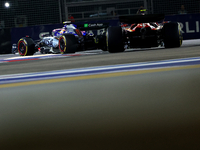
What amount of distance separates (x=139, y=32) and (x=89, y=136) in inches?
216

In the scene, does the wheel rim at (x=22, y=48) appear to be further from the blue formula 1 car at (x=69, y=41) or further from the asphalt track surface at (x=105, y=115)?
the asphalt track surface at (x=105, y=115)

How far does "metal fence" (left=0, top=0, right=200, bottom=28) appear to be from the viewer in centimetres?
1284

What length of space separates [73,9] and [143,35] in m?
7.72

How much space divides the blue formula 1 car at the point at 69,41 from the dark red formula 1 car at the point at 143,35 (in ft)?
4.05

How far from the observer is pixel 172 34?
240 inches

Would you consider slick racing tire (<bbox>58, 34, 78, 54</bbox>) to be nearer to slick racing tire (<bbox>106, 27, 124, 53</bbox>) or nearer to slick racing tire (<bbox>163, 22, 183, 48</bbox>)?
slick racing tire (<bbox>106, 27, 124, 53</bbox>)

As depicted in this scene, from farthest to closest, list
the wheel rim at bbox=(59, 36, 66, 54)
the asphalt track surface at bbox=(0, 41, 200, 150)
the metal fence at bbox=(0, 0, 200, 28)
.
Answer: the metal fence at bbox=(0, 0, 200, 28) → the wheel rim at bbox=(59, 36, 66, 54) → the asphalt track surface at bbox=(0, 41, 200, 150)

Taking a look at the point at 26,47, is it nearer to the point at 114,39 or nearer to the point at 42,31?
the point at 114,39

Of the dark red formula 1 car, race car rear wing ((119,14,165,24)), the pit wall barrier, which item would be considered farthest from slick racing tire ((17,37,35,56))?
the pit wall barrier

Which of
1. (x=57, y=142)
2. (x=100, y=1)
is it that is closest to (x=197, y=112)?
(x=57, y=142)

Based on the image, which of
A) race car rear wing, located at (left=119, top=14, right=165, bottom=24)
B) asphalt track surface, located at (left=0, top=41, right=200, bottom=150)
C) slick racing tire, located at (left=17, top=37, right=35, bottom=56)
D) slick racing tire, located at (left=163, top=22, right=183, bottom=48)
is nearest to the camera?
asphalt track surface, located at (left=0, top=41, right=200, bottom=150)

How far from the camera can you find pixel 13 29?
40.3 ft

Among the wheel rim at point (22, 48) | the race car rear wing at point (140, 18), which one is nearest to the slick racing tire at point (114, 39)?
the race car rear wing at point (140, 18)

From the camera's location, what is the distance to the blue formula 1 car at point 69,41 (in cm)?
714
